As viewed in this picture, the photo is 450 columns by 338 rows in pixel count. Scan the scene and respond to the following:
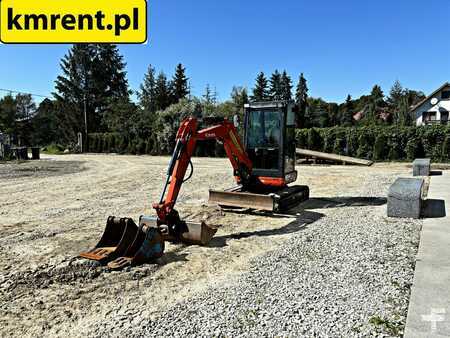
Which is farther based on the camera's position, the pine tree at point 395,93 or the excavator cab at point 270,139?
the pine tree at point 395,93

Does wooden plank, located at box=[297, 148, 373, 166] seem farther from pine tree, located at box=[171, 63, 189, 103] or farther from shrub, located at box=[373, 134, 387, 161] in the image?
pine tree, located at box=[171, 63, 189, 103]

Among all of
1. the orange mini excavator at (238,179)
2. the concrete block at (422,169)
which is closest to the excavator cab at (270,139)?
the orange mini excavator at (238,179)

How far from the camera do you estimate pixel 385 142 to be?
20.5 meters

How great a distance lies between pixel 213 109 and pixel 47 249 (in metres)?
32.0

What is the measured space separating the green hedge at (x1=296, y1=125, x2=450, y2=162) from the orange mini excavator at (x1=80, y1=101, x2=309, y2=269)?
44.4 feet

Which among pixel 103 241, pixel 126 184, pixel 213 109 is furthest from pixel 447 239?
pixel 213 109

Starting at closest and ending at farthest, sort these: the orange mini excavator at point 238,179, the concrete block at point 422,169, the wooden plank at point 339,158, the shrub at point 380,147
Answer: the orange mini excavator at point 238,179, the concrete block at point 422,169, the wooden plank at point 339,158, the shrub at point 380,147

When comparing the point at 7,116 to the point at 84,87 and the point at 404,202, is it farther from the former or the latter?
the point at 404,202

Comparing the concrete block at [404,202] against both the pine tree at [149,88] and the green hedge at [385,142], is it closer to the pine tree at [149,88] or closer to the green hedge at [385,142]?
the green hedge at [385,142]


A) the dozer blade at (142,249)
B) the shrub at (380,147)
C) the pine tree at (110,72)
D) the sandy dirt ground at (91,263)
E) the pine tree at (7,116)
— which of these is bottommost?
the sandy dirt ground at (91,263)

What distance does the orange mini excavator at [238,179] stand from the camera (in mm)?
4889

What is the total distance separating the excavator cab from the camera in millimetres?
7789

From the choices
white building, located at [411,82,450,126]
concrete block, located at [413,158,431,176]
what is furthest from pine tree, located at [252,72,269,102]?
concrete block, located at [413,158,431,176]

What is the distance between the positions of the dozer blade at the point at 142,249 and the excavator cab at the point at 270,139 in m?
3.72
